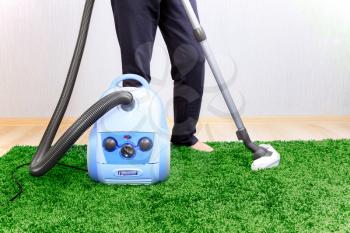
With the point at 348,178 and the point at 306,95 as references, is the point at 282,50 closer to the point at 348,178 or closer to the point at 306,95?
the point at 306,95

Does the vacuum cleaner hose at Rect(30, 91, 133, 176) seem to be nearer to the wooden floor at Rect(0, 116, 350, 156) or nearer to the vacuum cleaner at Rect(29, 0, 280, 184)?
the vacuum cleaner at Rect(29, 0, 280, 184)

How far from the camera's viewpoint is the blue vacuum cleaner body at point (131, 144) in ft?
4.18

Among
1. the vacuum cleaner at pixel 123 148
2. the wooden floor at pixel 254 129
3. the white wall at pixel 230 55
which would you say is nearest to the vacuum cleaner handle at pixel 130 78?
the vacuum cleaner at pixel 123 148

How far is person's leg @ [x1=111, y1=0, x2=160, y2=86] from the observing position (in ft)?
4.74

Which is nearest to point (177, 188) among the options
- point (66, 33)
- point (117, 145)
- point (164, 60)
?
point (117, 145)

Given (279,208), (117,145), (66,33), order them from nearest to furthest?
1. (279,208)
2. (117,145)
3. (66,33)

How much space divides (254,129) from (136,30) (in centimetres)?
97

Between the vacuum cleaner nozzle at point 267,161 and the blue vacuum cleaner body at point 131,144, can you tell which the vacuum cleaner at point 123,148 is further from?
the vacuum cleaner nozzle at point 267,161

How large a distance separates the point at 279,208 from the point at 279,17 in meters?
1.41

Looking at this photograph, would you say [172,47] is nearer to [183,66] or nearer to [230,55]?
[183,66]

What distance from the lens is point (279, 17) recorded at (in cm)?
229

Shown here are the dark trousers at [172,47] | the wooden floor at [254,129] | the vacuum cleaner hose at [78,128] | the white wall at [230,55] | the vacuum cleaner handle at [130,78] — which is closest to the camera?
the vacuum cleaner hose at [78,128]

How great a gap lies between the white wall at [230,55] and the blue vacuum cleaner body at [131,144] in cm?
103

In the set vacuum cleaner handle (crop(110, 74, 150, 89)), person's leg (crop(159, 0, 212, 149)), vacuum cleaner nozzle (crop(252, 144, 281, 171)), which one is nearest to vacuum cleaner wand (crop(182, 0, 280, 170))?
vacuum cleaner nozzle (crop(252, 144, 281, 171))
